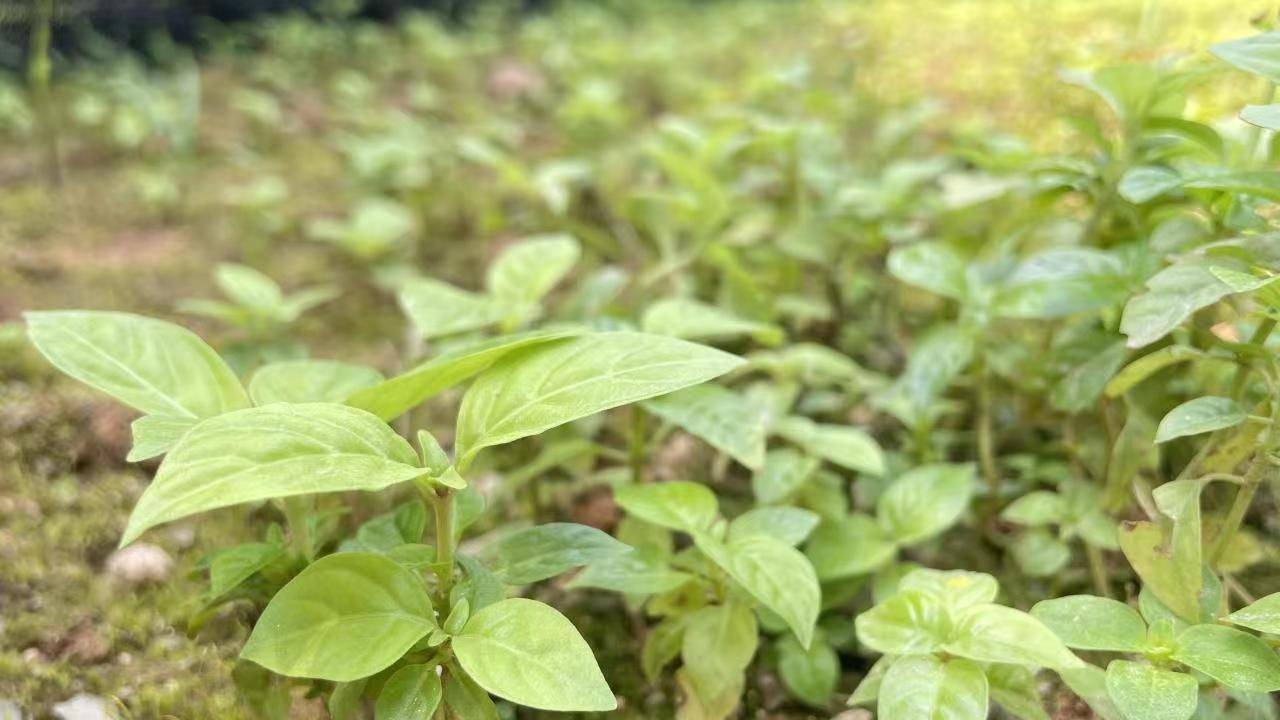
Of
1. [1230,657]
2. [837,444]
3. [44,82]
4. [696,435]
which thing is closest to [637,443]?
[696,435]

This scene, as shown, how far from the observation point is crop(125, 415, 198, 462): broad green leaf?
83 cm

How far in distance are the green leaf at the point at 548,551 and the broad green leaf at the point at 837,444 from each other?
0.45 metres

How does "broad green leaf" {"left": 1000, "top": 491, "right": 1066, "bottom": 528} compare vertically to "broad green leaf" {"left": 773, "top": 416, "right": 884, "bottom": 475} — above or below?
below

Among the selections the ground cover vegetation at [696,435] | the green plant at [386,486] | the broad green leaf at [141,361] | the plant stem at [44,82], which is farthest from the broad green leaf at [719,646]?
the plant stem at [44,82]

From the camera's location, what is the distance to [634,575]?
3.52 feet

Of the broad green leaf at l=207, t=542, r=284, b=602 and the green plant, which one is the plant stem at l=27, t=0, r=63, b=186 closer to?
the green plant

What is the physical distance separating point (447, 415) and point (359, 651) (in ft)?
2.95

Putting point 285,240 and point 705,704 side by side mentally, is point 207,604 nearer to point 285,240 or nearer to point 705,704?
point 705,704

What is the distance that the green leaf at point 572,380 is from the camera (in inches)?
33.6

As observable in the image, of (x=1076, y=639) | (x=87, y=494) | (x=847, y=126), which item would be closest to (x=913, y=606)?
(x=1076, y=639)

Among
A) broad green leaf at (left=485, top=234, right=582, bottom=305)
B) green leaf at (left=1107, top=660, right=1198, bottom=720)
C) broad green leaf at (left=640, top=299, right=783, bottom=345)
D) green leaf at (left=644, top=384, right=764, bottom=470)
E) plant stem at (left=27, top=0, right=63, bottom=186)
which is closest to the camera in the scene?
green leaf at (left=1107, top=660, right=1198, bottom=720)

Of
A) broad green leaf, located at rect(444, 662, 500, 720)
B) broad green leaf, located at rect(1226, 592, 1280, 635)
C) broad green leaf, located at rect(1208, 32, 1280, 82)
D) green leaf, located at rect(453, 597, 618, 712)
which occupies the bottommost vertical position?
broad green leaf, located at rect(444, 662, 500, 720)

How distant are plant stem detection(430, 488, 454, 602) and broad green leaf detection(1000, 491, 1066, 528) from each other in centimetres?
76

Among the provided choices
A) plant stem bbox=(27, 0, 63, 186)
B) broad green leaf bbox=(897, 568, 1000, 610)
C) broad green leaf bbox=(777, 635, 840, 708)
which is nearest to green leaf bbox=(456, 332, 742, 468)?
broad green leaf bbox=(897, 568, 1000, 610)
